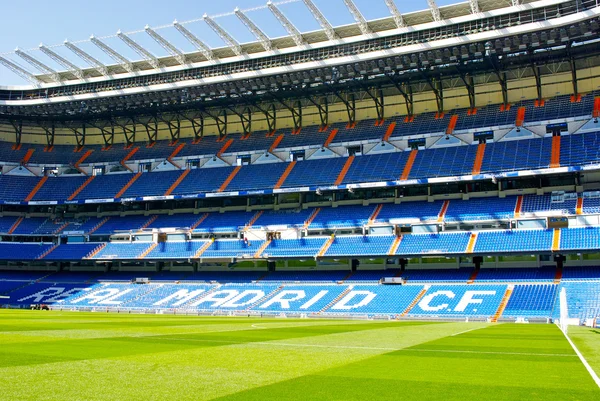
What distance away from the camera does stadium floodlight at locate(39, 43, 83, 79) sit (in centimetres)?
5100

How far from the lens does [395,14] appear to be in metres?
43.4

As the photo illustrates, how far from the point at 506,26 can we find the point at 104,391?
43.4m

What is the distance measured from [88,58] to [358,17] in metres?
27.2

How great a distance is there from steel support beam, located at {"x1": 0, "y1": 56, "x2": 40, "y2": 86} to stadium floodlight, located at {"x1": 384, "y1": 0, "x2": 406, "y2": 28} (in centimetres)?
3867

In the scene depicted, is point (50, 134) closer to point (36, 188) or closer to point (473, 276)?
point (36, 188)

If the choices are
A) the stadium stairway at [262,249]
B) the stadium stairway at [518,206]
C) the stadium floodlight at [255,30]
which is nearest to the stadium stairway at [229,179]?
the stadium stairway at [262,249]

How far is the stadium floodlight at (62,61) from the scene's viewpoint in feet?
167

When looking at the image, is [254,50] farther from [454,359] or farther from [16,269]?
[454,359]

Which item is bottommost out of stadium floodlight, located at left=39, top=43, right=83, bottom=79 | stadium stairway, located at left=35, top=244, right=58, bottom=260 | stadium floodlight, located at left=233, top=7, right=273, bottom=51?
stadium stairway, located at left=35, top=244, right=58, bottom=260

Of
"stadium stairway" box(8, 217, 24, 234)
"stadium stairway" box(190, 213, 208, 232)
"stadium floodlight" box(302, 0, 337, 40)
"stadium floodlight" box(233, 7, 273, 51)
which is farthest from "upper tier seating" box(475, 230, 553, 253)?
"stadium stairway" box(8, 217, 24, 234)

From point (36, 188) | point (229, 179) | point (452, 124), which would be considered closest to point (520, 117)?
point (452, 124)

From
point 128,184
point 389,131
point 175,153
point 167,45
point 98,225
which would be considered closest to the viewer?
point 167,45

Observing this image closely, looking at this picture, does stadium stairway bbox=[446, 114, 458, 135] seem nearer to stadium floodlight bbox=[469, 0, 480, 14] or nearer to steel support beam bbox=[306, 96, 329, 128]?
stadium floodlight bbox=[469, 0, 480, 14]

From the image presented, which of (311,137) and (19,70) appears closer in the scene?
(19,70)
